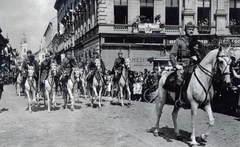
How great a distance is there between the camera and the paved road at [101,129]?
7.34 metres

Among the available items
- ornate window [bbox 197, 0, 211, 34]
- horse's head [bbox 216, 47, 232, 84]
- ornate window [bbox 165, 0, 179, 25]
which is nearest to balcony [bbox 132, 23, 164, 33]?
ornate window [bbox 165, 0, 179, 25]

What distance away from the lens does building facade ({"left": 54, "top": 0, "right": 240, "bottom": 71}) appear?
27.6 m

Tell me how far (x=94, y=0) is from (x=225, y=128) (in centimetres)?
2287

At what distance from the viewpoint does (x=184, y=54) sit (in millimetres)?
7840

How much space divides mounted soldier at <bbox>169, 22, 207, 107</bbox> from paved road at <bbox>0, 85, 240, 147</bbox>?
4.62 feet

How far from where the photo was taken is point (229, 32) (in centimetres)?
2784

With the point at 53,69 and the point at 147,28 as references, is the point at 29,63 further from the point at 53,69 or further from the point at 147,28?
the point at 147,28

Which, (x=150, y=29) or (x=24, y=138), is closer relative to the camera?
(x=24, y=138)

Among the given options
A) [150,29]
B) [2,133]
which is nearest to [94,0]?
[150,29]

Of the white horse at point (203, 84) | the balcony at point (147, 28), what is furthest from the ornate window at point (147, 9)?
the white horse at point (203, 84)

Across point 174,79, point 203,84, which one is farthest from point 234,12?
point 203,84

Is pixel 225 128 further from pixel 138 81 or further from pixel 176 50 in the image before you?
pixel 138 81

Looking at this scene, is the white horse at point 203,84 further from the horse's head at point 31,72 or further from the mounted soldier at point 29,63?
the mounted soldier at point 29,63

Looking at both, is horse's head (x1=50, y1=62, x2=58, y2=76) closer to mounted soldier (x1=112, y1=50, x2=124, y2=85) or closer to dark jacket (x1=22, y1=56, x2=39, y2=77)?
dark jacket (x1=22, y1=56, x2=39, y2=77)
